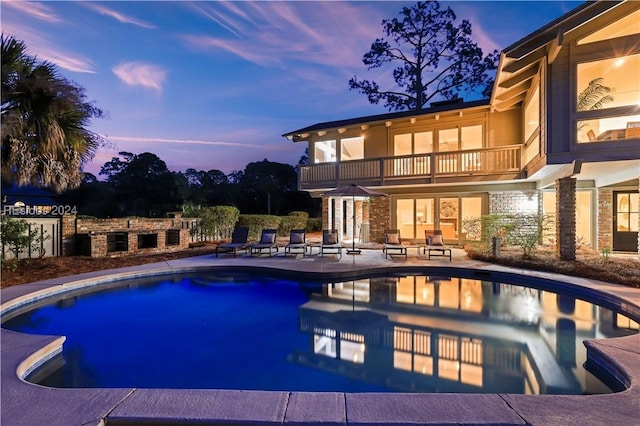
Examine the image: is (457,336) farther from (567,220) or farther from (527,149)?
(527,149)

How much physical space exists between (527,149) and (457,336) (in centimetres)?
939

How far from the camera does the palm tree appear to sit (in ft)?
23.5

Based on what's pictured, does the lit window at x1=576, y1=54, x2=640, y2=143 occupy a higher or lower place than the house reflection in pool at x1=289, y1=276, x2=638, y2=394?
higher

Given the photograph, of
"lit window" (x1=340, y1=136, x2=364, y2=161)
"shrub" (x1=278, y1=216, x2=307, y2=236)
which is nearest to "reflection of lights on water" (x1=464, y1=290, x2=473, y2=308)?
"lit window" (x1=340, y1=136, x2=364, y2=161)

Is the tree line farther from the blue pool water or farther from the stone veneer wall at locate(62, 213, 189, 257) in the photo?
the blue pool water

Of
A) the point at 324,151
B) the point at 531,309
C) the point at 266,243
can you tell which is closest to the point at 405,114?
the point at 324,151

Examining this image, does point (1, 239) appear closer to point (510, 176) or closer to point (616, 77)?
point (510, 176)

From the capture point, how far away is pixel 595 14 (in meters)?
7.79

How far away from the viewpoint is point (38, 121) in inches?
297

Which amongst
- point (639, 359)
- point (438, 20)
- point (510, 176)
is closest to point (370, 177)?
point (510, 176)

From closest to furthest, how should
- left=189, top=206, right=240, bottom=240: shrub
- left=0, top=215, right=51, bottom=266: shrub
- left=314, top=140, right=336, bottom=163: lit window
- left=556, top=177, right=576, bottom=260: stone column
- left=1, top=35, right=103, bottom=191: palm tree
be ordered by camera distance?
left=1, top=35, right=103, bottom=191: palm tree, left=0, top=215, right=51, bottom=266: shrub, left=556, top=177, right=576, bottom=260: stone column, left=189, top=206, right=240, bottom=240: shrub, left=314, top=140, right=336, bottom=163: lit window

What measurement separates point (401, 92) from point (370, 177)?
46.3ft

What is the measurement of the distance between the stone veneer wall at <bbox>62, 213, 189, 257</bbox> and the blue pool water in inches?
143

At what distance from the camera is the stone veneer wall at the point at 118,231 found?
35.7ft
